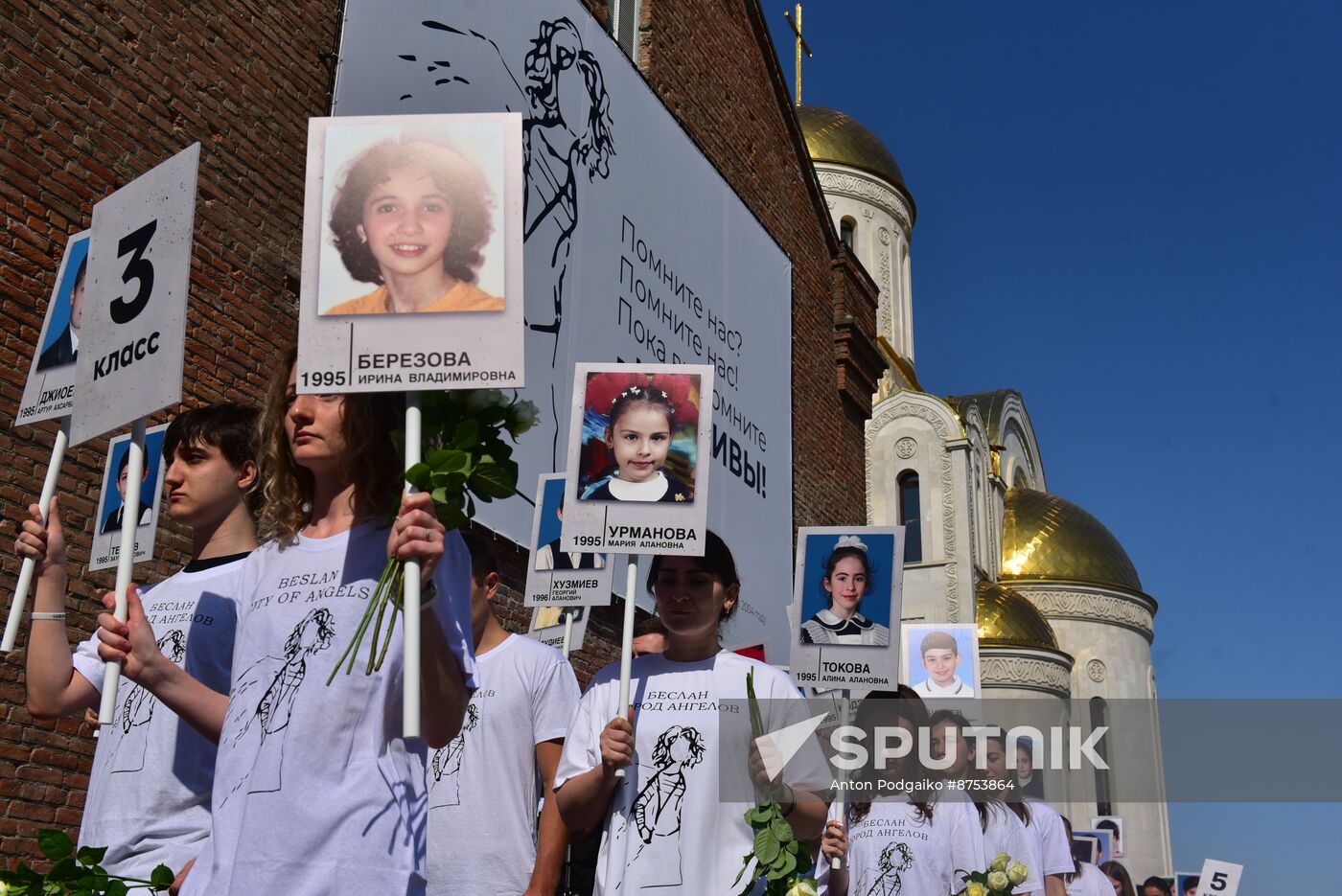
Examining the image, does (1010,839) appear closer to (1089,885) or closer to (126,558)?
(1089,885)

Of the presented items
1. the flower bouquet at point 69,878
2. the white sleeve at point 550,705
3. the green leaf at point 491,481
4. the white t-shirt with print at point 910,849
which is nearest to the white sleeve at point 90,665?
the flower bouquet at point 69,878

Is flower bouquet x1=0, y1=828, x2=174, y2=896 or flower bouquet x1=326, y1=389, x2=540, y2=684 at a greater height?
flower bouquet x1=326, y1=389, x2=540, y2=684

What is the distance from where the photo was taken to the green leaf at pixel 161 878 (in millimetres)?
3057

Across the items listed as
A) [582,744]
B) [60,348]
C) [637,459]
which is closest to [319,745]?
[582,744]

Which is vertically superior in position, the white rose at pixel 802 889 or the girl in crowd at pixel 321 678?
the girl in crowd at pixel 321 678

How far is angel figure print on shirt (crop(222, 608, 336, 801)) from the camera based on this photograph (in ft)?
8.63

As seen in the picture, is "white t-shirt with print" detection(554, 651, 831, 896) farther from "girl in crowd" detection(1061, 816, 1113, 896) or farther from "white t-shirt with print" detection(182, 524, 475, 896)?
"girl in crowd" detection(1061, 816, 1113, 896)

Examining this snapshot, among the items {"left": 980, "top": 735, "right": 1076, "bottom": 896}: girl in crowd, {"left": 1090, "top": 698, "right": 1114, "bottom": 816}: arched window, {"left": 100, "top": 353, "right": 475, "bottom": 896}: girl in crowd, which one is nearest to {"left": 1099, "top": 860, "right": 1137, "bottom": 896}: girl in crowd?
{"left": 980, "top": 735, "right": 1076, "bottom": 896}: girl in crowd

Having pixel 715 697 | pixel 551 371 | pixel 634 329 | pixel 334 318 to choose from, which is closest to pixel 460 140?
pixel 334 318

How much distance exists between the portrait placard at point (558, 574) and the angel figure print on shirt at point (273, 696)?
392cm

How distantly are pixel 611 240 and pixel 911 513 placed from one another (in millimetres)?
23476

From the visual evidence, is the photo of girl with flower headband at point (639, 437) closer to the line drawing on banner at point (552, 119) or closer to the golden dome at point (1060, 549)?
the line drawing on banner at point (552, 119)

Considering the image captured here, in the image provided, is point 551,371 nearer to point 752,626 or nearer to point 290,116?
point 290,116

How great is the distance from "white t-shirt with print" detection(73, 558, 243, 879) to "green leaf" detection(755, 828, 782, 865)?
5.21 feet
